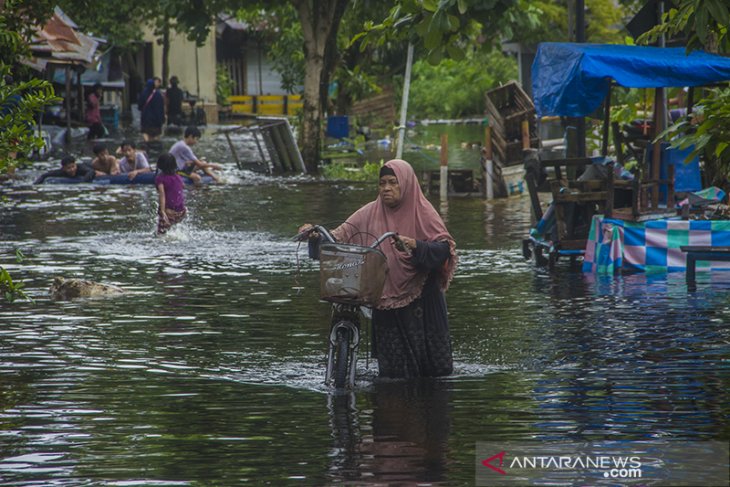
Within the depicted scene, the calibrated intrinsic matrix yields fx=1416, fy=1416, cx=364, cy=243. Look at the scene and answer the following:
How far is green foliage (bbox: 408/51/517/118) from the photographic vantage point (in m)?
65.9

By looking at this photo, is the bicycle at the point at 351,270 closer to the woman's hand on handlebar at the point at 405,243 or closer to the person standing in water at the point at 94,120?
the woman's hand on handlebar at the point at 405,243

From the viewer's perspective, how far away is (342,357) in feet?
30.4

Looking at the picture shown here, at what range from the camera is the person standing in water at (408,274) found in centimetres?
916

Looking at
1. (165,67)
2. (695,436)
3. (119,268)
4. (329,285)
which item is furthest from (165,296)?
(165,67)

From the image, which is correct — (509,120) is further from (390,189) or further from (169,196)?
(390,189)

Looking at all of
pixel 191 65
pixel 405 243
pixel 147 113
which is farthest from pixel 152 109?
pixel 405 243

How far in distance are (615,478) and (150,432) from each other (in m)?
2.80

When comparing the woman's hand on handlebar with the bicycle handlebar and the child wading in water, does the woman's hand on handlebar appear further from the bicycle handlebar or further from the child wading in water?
the child wading in water

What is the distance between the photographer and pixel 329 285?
880 cm

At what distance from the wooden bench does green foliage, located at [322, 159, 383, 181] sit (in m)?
16.2

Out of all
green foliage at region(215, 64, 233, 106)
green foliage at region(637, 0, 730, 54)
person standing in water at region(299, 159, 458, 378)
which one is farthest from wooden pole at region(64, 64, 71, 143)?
green foliage at region(637, 0, 730, 54)

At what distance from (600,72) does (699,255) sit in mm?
2246

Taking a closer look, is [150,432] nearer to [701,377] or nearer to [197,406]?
[197,406]

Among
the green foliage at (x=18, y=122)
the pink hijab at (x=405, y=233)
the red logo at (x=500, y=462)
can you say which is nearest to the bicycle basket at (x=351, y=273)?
the pink hijab at (x=405, y=233)
